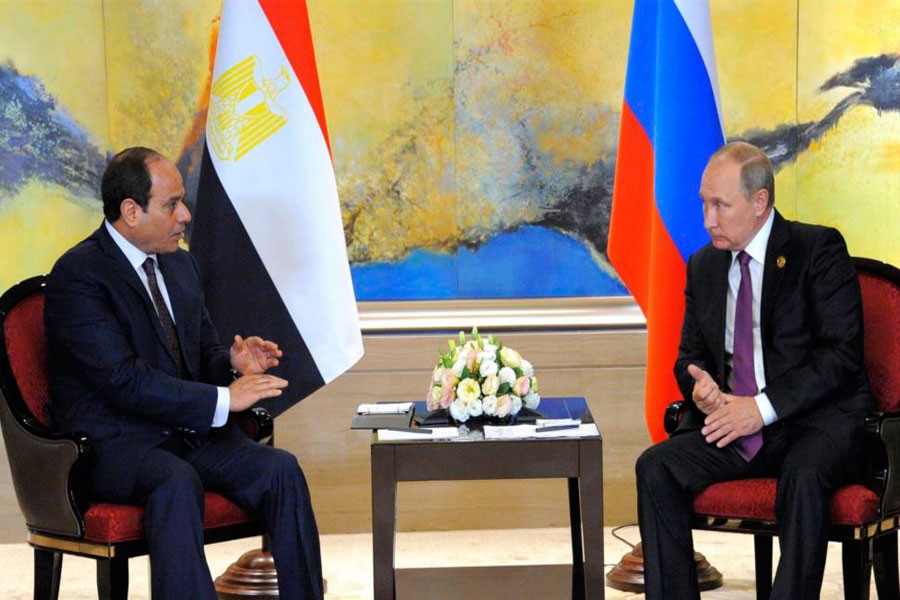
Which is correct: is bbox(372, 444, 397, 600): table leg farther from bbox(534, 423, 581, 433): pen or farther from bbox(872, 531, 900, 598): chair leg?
bbox(872, 531, 900, 598): chair leg

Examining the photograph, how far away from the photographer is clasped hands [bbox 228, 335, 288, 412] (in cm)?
391

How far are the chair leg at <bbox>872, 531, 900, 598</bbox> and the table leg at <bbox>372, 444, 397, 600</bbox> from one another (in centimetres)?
149

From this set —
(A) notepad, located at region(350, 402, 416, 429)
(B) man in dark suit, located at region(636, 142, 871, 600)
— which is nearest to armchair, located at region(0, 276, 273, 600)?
(A) notepad, located at region(350, 402, 416, 429)

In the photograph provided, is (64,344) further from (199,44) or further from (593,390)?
(593,390)

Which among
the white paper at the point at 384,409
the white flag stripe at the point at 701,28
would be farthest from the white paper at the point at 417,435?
the white flag stripe at the point at 701,28

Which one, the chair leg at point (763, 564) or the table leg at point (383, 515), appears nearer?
the table leg at point (383, 515)

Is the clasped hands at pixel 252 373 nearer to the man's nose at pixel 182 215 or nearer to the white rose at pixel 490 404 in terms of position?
the man's nose at pixel 182 215

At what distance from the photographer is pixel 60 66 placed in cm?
553

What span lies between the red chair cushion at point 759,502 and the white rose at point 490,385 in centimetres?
70

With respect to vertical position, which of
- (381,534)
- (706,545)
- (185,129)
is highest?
(185,129)

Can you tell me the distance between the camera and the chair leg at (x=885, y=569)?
395 cm

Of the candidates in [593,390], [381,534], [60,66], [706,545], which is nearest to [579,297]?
[593,390]

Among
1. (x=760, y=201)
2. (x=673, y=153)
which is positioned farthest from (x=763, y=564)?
(x=673, y=153)

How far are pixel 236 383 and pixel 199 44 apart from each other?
7.00 ft
